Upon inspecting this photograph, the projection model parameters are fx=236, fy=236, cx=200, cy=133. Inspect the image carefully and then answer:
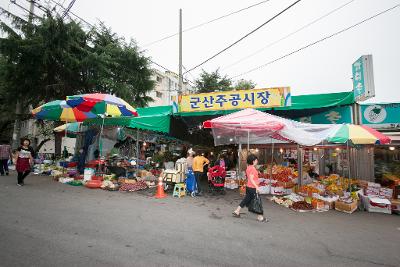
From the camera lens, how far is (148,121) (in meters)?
11.2

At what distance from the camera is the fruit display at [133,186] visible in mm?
9959

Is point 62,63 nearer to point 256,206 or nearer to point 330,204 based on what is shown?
point 256,206

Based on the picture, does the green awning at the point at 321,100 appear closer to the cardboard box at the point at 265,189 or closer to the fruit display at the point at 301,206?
the cardboard box at the point at 265,189

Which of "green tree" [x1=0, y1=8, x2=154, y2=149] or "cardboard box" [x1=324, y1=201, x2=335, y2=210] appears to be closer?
"cardboard box" [x1=324, y1=201, x2=335, y2=210]

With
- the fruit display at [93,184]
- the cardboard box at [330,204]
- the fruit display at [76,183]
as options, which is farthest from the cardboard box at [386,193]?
the fruit display at [76,183]

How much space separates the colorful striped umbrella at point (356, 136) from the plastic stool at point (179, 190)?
18.3 ft

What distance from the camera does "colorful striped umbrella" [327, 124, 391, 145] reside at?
7254 mm

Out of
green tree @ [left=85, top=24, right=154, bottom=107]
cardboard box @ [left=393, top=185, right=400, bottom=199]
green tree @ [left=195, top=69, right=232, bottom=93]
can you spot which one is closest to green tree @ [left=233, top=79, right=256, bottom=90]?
green tree @ [left=195, top=69, right=232, bottom=93]

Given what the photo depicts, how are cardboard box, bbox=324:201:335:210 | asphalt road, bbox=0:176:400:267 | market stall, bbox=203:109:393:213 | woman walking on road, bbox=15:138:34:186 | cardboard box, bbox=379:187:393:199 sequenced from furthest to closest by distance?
woman walking on road, bbox=15:138:34:186 → cardboard box, bbox=379:187:393:199 → cardboard box, bbox=324:201:335:210 → market stall, bbox=203:109:393:213 → asphalt road, bbox=0:176:400:267

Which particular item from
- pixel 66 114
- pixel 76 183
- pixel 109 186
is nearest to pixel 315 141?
pixel 109 186

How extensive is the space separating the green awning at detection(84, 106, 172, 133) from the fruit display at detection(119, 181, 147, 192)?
2.52m

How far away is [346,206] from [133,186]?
8.13 meters

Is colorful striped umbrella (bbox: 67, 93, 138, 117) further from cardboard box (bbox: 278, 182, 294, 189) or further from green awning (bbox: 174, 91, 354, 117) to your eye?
cardboard box (bbox: 278, 182, 294, 189)

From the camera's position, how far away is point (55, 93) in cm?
1684
